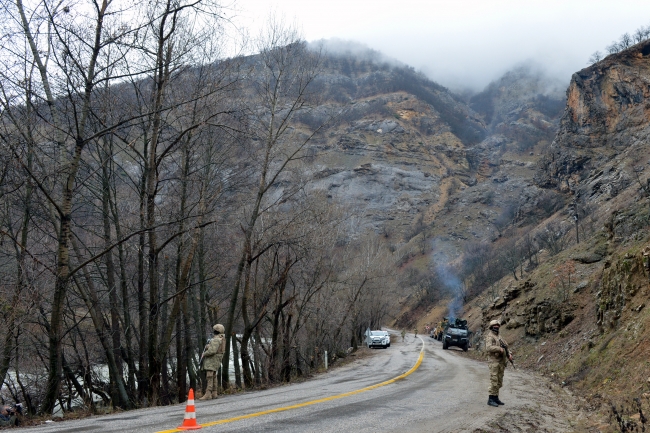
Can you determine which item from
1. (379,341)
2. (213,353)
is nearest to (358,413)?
(213,353)

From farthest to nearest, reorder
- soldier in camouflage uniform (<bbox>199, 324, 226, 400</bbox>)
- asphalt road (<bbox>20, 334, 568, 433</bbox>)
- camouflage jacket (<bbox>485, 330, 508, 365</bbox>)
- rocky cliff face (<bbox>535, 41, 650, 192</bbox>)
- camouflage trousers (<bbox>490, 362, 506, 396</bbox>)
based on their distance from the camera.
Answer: rocky cliff face (<bbox>535, 41, 650, 192</bbox>), soldier in camouflage uniform (<bbox>199, 324, 226, 400</bbox>), camouflage jacket (<bbox>485, 330, 508, 365</bbox>), camouflage trousers (<bbox>490, 362, 506, 396</bbox>), asphalt road (<bbox>20, 334, 568, 433</bbox>)

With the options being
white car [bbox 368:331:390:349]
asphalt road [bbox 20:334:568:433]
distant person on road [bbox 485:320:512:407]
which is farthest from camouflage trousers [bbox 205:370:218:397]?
white car [bbox 368:331:390:349]

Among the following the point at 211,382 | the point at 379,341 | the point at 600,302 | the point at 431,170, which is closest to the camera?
the point at 211,382

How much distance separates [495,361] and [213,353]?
20.3 feet

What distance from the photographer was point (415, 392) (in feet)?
38.6

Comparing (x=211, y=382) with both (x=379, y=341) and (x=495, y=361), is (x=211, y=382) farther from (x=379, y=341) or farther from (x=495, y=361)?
(x=379, y=341)

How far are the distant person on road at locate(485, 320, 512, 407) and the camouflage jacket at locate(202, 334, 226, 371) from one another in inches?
233

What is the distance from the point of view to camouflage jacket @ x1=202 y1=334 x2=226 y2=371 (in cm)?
1176

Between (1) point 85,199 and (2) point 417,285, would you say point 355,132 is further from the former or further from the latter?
(1) point 85,199

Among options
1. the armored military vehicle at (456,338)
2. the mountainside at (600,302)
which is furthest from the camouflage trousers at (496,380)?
the armored military vehicle at (456,338)

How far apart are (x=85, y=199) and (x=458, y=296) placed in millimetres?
61742

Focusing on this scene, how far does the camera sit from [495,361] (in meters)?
10.0

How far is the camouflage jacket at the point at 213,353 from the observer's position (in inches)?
463

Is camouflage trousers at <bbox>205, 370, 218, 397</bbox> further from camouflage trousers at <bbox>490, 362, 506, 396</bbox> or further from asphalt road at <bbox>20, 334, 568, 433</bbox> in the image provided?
camouflage trousers at <bbox>490, 362, 506, 396</bbox>
